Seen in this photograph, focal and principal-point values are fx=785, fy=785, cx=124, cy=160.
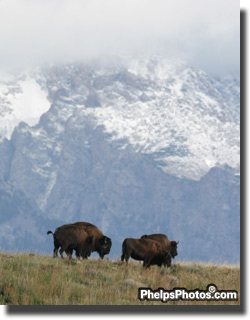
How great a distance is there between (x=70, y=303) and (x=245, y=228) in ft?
20.1

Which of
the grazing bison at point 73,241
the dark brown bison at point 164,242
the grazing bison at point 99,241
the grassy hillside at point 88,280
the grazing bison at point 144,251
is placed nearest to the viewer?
the grassy hillside at point 88,280

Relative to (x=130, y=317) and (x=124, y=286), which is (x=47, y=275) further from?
(x=130, y=317)

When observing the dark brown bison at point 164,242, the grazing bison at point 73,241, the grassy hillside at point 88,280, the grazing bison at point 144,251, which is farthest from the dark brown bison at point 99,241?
the grazing bison at point 144,251

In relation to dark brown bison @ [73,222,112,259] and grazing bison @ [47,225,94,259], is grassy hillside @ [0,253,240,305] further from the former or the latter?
dark brown bison @ [73,222,112,259]

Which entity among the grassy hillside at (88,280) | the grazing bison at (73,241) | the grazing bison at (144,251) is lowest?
the grassy hillside at (88,280)

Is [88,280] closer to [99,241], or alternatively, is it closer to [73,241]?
[73,241]

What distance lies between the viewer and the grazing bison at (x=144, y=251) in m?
29.2

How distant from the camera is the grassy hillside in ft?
74.5

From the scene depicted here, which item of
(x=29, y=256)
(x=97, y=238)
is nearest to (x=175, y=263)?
(x=97, y=238)

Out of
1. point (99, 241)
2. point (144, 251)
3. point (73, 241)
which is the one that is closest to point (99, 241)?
point (99, 241)

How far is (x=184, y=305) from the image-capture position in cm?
2248

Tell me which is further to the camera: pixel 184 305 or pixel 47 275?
pixel 47 275

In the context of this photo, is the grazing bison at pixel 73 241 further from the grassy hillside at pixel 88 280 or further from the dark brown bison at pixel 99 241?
the grassy hillside at pixel 88 280

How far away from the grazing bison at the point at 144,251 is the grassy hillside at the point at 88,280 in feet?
1.18
